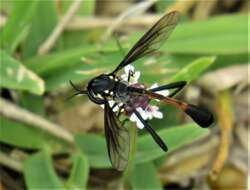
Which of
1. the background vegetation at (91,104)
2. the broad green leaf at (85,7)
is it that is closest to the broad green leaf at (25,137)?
the background vegetation at (91,104)

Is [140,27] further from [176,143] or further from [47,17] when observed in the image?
[176,143]

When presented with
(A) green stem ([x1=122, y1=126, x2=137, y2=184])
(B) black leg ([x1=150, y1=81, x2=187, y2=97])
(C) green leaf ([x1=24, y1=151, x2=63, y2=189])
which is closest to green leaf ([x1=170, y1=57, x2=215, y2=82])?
(B) black leg ([x1=150, y1=81, x2=187, y2=97])

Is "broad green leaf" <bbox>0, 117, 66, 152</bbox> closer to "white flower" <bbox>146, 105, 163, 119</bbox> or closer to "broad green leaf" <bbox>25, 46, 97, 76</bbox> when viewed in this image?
"broad green leaf" <bbox>25, 46, 97, 76</bbox>

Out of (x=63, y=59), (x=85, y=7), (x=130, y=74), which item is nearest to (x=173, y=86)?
(x=130, y=74)

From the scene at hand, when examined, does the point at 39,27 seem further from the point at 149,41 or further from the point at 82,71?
the point at 149,41

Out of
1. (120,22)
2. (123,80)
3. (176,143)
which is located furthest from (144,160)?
(120,22)

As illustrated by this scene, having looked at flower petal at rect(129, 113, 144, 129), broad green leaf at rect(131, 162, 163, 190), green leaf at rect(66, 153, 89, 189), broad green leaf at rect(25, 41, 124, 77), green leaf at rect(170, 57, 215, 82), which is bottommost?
broad green leaf at rect(131, 162, 163, 190)

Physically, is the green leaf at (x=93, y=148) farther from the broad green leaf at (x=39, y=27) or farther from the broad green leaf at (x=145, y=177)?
the broad green leaf at (x=39, y=27)

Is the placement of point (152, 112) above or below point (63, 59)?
below
